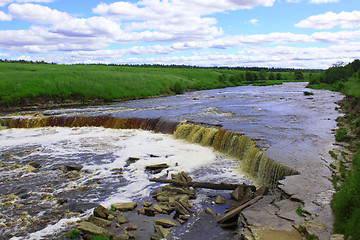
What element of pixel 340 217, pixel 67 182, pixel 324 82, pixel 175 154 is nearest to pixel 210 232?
pixel 340 217

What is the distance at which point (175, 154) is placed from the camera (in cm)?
1892

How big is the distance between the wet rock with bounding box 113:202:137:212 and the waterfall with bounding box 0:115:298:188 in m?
5.94

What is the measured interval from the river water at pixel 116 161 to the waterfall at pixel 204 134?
623 millimetres

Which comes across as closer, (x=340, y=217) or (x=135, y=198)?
(x=340, y=217)

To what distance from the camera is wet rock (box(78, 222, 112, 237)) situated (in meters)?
9.31

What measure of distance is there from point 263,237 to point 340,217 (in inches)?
86.4

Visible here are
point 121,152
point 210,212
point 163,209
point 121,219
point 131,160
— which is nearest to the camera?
point 121,219

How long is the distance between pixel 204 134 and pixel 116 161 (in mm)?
7095

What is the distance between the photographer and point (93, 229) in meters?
9.52

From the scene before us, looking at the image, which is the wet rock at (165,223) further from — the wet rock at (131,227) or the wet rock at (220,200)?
the wet rock at (220,200)

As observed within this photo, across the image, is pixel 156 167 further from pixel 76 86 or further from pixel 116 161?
pixel 76 86

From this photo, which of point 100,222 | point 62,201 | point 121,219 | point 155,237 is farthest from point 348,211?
point 62,201

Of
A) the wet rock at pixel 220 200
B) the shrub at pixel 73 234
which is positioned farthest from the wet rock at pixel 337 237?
the shrub at pixel 73 234

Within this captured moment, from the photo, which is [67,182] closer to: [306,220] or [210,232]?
[210,232]
